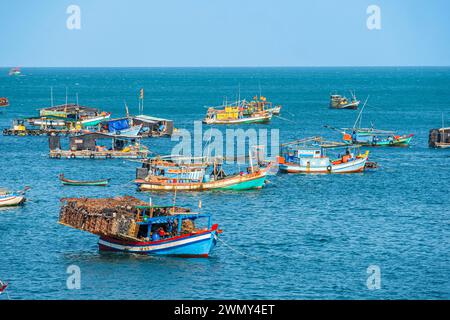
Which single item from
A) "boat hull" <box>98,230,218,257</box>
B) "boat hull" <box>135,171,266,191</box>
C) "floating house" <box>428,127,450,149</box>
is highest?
"floating house" <box>428,127,450,149</box>

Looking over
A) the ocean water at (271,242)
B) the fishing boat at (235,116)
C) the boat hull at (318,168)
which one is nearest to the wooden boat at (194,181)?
the ocean water at (271,242)

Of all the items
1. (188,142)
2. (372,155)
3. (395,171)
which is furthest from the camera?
(188,142)

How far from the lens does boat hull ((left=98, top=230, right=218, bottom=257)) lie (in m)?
58.8

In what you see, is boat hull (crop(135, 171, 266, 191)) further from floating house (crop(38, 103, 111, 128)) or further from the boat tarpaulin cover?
floating house (crop(38, 103, 111, 128))

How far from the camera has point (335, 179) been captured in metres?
93.9

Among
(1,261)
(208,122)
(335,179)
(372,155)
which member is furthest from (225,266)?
(208,122)

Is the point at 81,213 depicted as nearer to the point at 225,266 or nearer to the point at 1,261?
the point at 1,261

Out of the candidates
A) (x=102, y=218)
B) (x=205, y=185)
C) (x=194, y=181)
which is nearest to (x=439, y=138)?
(x=205, y=185)

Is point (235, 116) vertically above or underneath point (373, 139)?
above

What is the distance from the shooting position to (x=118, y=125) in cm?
Result: 12838

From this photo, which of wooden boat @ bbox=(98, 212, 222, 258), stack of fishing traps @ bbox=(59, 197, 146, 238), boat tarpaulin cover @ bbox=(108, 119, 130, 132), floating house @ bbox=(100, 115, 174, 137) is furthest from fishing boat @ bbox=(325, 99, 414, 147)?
stack of fishing traps @ bbox=(59, 197, 146, 238)

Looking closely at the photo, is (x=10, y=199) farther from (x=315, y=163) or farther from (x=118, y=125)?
(x=118, y=125)

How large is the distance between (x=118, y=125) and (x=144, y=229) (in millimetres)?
69102
